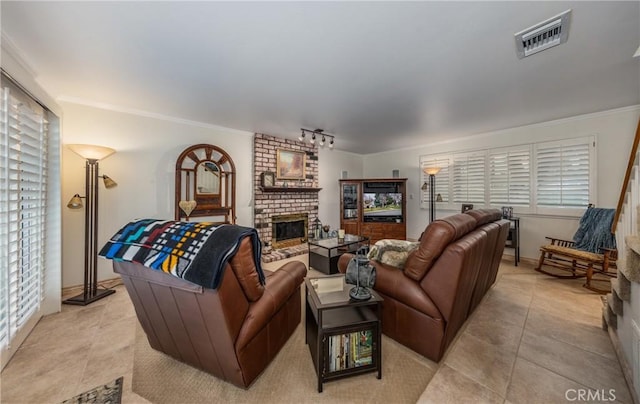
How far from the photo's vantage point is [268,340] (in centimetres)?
155

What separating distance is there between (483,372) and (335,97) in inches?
109

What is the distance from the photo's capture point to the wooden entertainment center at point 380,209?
531cm

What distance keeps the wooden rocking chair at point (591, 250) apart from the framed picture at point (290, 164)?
4170mm

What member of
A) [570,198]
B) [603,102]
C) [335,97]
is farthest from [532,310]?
[335,97]

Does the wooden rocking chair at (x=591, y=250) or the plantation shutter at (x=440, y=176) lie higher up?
the plantation shutter at (x=440, y=176)

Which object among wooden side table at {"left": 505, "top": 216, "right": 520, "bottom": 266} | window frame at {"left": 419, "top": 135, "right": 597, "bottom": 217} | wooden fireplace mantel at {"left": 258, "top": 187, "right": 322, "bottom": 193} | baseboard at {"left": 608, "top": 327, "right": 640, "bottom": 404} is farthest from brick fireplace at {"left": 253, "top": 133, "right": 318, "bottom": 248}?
baseboard at {"left": 608, "top": 327, "right": 640, "bottom": 404}

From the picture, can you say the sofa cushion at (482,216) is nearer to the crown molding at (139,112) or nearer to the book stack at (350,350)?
the book stack at (350,350)

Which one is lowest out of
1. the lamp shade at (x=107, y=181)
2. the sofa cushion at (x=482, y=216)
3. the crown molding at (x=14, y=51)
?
the sofa cushion at (x=482, y=216)

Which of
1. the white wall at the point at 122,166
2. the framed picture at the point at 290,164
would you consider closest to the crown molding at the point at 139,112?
the white wall at the point at 122,166

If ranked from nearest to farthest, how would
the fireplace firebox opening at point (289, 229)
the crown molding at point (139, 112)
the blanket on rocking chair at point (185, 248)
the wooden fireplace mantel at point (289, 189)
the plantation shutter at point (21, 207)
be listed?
the blanket on rocking chair at point (185, 248) < the plantation shutter at point (21, 207) < the crown molding at point (139, 112) < the wooden fireplace mantel at point (289, 189) < the fireplace firebox opening at point (289, 229)

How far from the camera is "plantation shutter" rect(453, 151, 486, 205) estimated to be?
4.37 metres

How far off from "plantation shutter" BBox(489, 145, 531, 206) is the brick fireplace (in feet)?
11.0

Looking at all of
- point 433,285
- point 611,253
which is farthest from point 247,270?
point 611,253

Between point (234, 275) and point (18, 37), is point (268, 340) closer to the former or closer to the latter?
point (234, 275)
